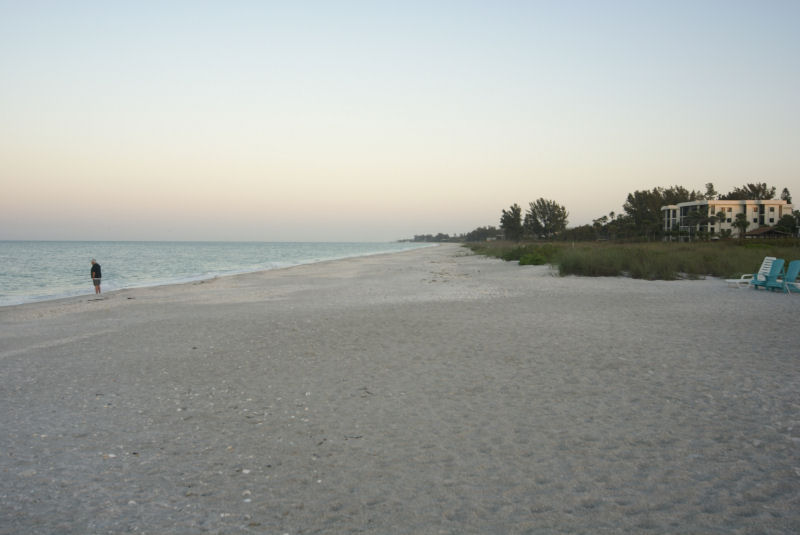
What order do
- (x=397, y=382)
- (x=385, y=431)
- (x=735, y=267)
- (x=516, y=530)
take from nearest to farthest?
(x=516, y=530) → (x=385, y=431) → (x=397, y=382) → (x=735, y=267)

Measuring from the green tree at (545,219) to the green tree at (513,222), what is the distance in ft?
6.75

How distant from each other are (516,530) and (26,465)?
392 centimetres

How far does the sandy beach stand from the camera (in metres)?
3.36

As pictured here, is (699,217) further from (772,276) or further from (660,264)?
(772,276)

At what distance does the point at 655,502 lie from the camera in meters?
3.42

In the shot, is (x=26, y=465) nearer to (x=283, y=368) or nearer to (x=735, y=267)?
(x=283, y=368)

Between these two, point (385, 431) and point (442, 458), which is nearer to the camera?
point (442, 458)

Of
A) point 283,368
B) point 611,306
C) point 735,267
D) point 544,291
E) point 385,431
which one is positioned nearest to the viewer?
point 385,431

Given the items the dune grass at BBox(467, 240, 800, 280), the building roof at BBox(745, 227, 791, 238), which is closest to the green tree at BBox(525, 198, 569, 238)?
the building roof at BBox(745, 227, 791, 238)

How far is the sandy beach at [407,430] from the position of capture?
11.0 feet

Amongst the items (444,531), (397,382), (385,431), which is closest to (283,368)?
(397,382)

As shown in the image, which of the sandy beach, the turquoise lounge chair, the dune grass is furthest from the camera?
the dune grass

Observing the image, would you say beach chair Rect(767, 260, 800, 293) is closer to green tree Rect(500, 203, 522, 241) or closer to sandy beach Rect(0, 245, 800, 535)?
sandy beach Rect(0, 245, 800, 535)

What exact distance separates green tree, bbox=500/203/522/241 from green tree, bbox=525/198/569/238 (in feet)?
6.75
